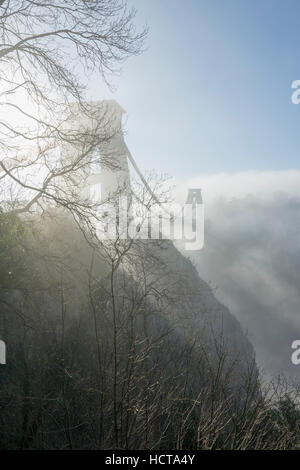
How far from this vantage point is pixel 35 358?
833 centimetres

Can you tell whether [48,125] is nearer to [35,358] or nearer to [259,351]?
[35,358]

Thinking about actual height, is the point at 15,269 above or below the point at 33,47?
below

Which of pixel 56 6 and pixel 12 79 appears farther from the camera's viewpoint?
pixel 12 79

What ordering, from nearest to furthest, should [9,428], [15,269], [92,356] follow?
[9,428]
[15,269]
[92,356]

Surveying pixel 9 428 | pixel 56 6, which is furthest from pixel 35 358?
pixel 56 6

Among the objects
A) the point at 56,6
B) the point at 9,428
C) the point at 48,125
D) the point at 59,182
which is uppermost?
the point at 56,6
